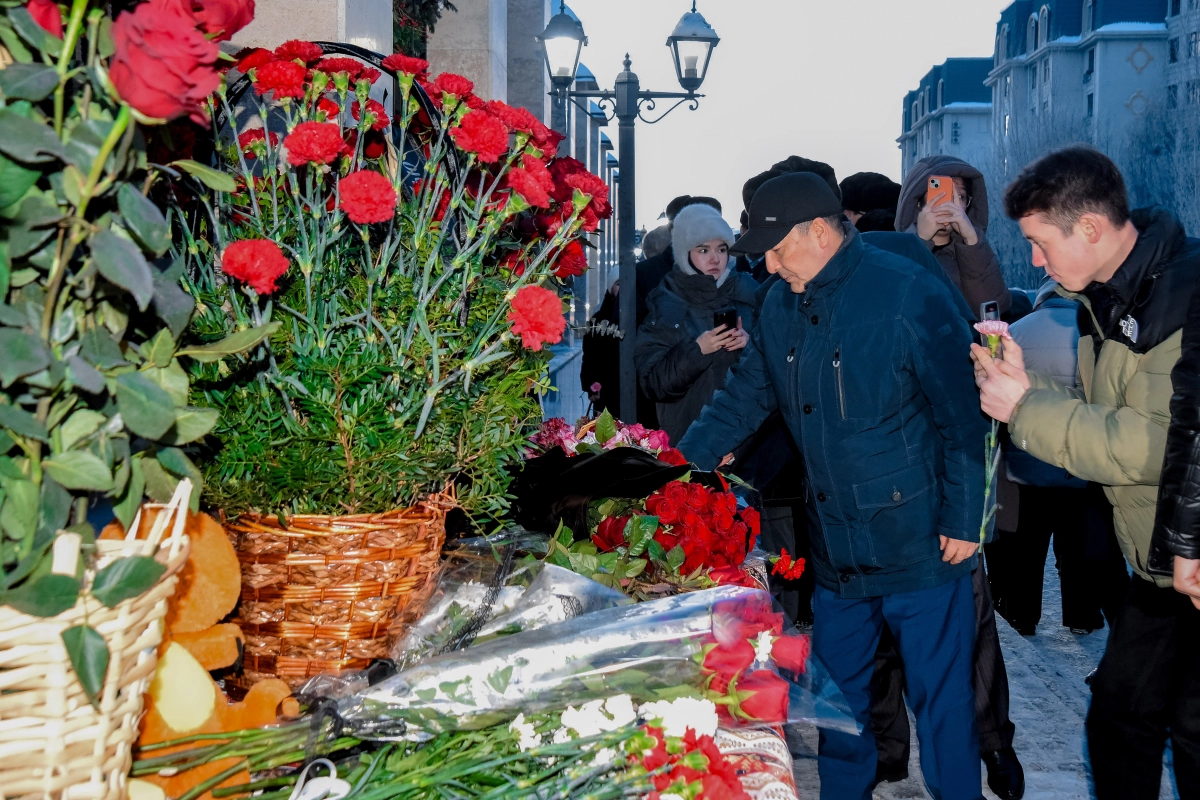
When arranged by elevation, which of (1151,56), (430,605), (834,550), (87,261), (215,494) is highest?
(1151,56)

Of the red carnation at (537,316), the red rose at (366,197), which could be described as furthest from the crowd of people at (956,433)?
the red rose at (366,197)

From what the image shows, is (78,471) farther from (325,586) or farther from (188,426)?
(325,586)

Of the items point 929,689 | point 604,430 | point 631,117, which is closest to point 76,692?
point 604,430

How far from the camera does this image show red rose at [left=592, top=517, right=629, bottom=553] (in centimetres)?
224

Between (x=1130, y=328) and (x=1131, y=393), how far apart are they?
153 mm

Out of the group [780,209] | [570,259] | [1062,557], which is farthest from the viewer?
[1062,557]

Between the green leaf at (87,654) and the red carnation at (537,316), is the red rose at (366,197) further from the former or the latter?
the green leaf at (87,654)

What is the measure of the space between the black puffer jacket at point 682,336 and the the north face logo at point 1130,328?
2675 mm

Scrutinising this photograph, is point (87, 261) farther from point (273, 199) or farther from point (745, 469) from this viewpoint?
point (745, 469)

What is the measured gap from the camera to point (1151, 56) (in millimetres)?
43688

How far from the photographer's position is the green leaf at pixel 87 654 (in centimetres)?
88

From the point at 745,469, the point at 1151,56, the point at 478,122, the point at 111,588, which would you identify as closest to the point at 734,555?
the point at 478,122

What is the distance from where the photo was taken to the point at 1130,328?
2.60 m

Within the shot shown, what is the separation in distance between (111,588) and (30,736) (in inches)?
5.5
